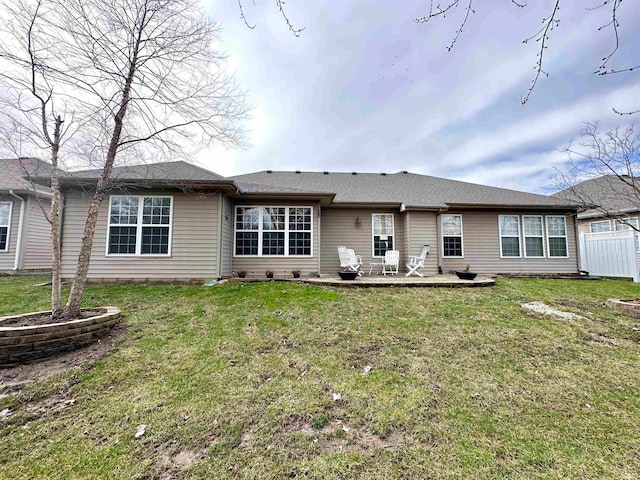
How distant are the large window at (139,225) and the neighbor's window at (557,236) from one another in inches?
529

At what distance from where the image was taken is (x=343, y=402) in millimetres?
2645

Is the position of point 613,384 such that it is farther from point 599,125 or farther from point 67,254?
point 67,254

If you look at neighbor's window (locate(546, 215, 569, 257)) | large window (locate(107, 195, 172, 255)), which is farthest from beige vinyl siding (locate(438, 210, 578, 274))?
large window (locate(107, 195, 172, 255))

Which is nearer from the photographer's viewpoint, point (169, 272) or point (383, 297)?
point (383, 297)

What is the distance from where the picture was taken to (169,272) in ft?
26.0

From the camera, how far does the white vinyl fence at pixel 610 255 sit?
9492 mm

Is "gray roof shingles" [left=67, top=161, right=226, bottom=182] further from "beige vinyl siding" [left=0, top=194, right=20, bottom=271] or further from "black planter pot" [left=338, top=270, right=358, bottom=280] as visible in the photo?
"beige vinyl siding" [left=0, top=194, right=20, bottom=271]

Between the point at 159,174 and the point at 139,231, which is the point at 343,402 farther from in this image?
the point at 159,174

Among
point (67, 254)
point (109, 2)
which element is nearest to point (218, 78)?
point (109, 2)

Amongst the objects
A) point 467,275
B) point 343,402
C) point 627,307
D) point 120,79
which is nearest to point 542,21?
point 343,402

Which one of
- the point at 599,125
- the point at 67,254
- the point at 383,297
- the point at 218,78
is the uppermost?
the point at 218,78

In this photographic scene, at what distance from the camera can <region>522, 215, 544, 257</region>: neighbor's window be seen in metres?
10.6

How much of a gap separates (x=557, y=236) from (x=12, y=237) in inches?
797

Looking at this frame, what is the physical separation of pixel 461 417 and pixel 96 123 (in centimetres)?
723
